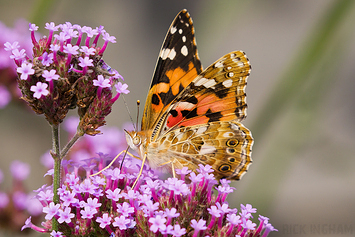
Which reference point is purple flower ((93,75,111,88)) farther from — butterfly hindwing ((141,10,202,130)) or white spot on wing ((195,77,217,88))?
white spot on wing ((195,77,217,88))

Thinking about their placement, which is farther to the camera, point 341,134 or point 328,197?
point 341,134

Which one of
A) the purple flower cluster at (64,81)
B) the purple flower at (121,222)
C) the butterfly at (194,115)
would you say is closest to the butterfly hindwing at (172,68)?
the butterfly at (194,115)

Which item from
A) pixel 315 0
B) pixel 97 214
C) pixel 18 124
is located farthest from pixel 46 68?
pixel 315 0

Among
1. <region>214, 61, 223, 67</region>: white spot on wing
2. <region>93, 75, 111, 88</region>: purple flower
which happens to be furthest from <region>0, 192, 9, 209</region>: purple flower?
<region>214, 61, 223, 67</region>: white spot on wing

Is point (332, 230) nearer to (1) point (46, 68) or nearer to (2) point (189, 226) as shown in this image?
(2) point (189, 226)

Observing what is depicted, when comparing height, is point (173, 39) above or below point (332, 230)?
above

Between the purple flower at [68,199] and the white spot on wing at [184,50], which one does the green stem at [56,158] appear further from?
the white spot on wing at [184,50]

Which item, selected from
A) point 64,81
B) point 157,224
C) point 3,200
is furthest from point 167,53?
point 3,200
